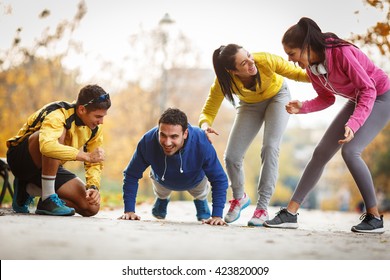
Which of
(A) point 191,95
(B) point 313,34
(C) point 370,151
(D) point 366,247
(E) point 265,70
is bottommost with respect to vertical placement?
(C) point 370,151

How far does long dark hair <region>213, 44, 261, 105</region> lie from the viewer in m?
3.58

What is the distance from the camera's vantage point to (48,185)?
3680 mm

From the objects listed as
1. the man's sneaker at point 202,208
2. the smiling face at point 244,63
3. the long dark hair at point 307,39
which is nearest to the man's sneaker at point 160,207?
the man's sneaker at point 202,208

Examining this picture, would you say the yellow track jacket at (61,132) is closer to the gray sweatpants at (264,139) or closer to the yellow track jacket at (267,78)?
the yellow track jacket at (267,78)

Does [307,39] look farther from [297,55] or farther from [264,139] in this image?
[264,139]

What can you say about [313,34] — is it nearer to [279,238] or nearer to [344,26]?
[279,238]

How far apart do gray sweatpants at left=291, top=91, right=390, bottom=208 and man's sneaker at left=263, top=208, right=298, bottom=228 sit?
1.02 feet

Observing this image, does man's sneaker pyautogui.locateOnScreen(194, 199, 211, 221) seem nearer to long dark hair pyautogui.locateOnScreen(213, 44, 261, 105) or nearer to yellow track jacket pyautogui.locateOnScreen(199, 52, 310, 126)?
yellow track jacket pyautogui.locateOnScreen(199, 52, 310, 126)

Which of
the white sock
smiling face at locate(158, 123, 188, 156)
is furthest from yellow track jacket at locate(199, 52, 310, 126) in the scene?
the white sock

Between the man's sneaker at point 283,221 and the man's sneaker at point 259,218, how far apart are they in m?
0.09

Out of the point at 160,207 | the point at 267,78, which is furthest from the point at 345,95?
the point at 160,207

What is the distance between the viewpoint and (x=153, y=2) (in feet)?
23.1
